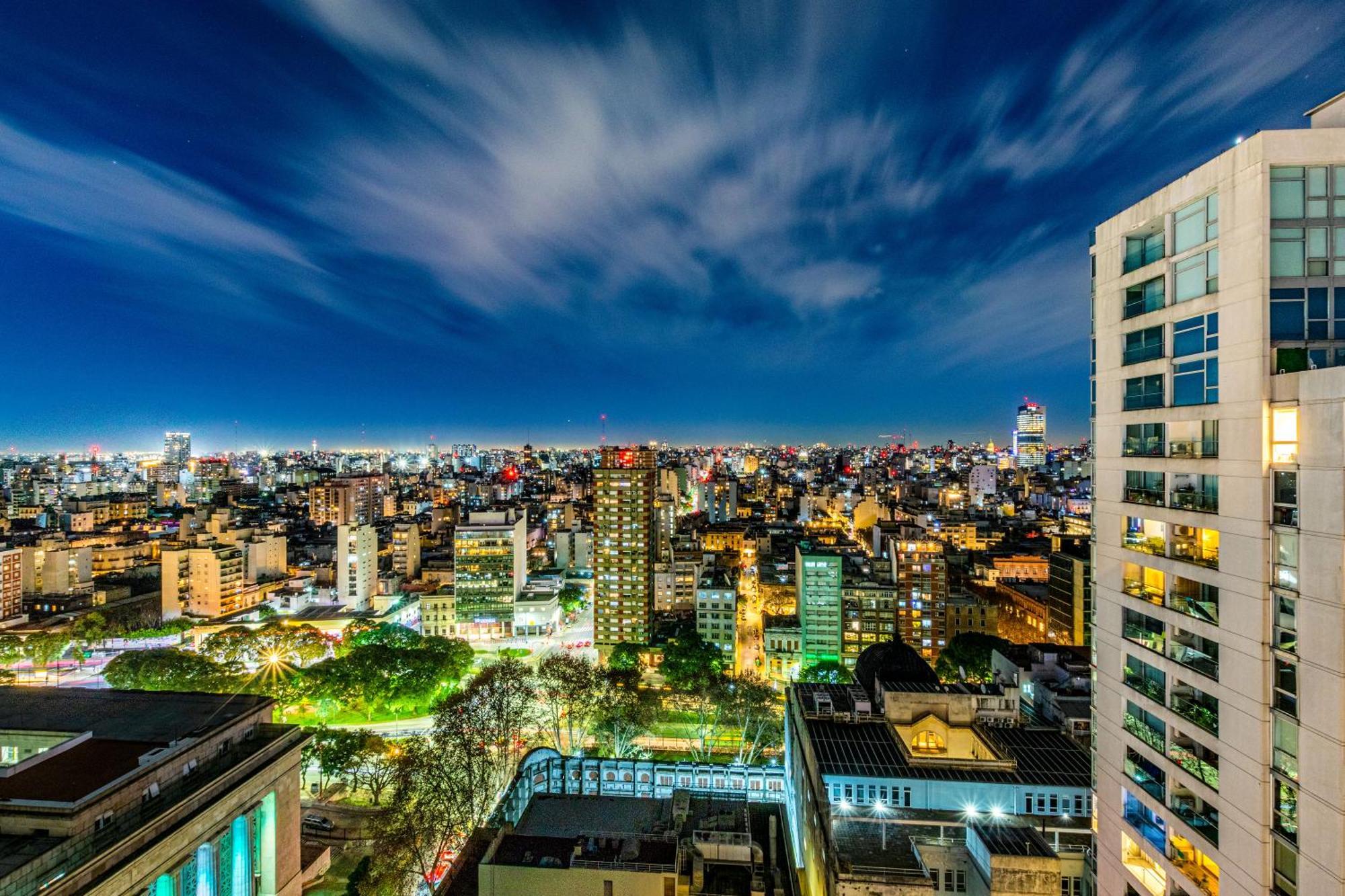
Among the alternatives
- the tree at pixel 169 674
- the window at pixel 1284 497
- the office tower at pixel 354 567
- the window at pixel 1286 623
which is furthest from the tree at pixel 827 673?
the office tower at pixel 354 567

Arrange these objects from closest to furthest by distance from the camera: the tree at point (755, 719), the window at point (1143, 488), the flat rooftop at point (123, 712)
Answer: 1. the window at point (1143, 488)
2. the flat rooftop at point (123, 712)
3. the tree at point (755, 719)

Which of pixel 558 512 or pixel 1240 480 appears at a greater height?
pixel 1240 480

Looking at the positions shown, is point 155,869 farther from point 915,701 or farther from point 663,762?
point 915,701

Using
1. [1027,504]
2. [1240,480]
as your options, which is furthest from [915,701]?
[1027,504]

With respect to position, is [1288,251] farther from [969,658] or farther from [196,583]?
[196,583]

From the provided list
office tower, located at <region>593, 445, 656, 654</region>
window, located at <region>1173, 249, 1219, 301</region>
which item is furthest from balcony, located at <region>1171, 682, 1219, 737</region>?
office tower, located at <region>593, 445, 656, 654</region>

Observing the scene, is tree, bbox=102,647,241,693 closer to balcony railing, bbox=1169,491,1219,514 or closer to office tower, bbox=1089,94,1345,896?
office tower, bbox=1089,94,1345,896

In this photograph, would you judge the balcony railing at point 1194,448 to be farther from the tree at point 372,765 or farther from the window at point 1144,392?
the tree at point 372,765
